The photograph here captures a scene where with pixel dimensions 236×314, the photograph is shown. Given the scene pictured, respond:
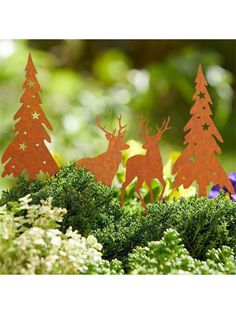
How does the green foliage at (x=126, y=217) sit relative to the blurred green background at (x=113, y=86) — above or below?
below

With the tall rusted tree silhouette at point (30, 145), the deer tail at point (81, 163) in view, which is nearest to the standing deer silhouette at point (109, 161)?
the deer tail at point (81, 163)

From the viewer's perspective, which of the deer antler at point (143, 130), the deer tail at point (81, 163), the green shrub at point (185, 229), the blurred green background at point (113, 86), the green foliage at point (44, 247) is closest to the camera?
the green foliage at point (44, 247)

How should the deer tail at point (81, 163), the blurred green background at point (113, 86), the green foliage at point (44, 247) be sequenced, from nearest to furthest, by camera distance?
the green foliage at point (44, 247)
the deer tail at point (81, 163)
the blurred green background at point (113, 86)

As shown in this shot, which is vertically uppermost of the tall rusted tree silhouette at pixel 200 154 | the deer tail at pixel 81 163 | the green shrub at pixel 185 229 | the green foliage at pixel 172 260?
the tall rusted tree silhouette at pixel 200 154

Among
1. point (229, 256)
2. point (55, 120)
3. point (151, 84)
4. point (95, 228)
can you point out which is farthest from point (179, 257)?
point (151, 84)

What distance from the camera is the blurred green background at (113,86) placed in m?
5.01

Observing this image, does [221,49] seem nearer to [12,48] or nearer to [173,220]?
[12,48]

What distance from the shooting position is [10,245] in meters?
2.89

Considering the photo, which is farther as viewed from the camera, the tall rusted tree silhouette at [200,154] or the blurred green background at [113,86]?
the blurred green background at [113,86]

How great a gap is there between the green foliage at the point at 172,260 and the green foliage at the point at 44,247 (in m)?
0.11

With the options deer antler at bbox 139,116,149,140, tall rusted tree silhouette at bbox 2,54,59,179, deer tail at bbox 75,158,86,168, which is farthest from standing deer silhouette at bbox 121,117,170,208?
tall rusted tree silhouette at bbox 2,54,59,179

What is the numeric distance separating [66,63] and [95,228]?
185 inches

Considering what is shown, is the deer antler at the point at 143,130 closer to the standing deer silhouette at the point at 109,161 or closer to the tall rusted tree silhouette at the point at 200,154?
the standing deer silhouette at the point at 109,161

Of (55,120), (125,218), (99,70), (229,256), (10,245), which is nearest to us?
(10,245)
